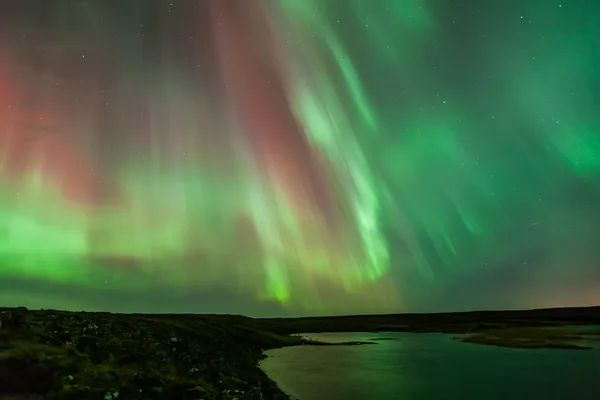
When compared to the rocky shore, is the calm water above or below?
below

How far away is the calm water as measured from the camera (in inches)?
1624

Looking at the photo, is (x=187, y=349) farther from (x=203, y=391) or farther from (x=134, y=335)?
(x=203, y=391)

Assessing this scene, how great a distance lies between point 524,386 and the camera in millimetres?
45844

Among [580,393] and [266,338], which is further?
[266,338]

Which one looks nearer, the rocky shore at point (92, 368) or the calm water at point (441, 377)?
the rocky shore at point (92, 368)

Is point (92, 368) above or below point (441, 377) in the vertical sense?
above

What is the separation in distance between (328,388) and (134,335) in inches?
695

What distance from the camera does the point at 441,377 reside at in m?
53.5

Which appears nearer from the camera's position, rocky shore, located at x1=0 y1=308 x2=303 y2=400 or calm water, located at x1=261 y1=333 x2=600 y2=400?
rocky shore, located at x1=0 y1=308 x2=303 y2=400

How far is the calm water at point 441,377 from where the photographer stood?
41.2 meters

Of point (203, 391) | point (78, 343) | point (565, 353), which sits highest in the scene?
point (78, 343)

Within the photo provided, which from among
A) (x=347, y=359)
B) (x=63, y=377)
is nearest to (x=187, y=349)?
(x=63, y=377)

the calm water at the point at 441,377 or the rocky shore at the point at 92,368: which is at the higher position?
the rocky shore at the point at 92,368

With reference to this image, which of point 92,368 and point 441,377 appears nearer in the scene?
point 92,368
